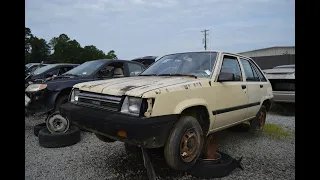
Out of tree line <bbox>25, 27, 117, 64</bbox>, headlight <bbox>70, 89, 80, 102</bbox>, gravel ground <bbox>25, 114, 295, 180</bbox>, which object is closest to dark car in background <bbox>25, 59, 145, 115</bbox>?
gravel ground <bbox>25, 114, 295, 180</bbox>

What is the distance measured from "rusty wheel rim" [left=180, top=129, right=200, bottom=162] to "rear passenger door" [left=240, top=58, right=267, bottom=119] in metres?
1.63

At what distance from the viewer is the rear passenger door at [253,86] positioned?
4176 millimetres

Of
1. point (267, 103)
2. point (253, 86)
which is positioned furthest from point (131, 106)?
point (267, 103)

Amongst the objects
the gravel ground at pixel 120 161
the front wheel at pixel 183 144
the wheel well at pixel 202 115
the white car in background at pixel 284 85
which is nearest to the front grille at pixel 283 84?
the white car in background at pixel 284 85

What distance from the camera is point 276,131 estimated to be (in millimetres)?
5164

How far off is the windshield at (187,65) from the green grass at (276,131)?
7.97 feet

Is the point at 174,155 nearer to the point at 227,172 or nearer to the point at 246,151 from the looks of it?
the point at 227,172

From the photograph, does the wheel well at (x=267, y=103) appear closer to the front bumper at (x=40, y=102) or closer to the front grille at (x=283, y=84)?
the front grille at (x=283, y=84)

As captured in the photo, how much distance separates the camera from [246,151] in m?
3.94

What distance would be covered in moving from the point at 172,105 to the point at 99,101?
0.87m

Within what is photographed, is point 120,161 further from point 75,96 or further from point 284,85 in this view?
point 284,85

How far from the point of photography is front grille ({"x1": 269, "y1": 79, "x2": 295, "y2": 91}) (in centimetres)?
635

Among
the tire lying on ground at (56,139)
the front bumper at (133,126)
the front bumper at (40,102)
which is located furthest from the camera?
the front bumper at (40,102)
